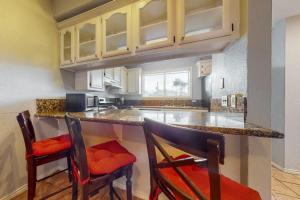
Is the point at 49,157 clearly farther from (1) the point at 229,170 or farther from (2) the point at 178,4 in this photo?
(2) the point at 178,4

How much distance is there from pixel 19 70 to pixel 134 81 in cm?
214

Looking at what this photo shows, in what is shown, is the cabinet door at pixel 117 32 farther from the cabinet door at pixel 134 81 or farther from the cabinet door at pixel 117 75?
the cabinet door at pixel 134 81

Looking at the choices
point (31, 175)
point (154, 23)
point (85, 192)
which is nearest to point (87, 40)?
point (154, 23)

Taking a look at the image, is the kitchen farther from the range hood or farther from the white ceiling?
the white ceiling

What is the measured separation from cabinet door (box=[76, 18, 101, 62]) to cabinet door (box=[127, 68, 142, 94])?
1.38 m

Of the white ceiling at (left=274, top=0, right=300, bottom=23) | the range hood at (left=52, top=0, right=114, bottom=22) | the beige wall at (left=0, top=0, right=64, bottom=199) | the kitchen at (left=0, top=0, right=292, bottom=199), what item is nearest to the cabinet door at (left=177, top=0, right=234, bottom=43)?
the kitchen at (left=0, top=0, right=292, bottom=199)

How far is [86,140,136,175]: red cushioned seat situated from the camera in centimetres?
90

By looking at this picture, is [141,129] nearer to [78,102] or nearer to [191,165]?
[191,165]

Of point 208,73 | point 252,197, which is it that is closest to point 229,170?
point 252,197

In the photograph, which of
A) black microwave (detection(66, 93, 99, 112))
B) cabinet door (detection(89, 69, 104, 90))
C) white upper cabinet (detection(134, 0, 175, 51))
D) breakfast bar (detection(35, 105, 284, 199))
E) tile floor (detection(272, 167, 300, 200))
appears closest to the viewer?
breakfast bar (detection(35, 105, 284, 199))

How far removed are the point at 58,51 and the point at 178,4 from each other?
1.79 metres

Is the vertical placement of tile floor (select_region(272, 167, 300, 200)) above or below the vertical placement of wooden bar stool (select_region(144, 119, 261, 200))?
below

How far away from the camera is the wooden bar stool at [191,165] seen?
40 centimetres

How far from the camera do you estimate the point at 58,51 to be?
2.14 m
